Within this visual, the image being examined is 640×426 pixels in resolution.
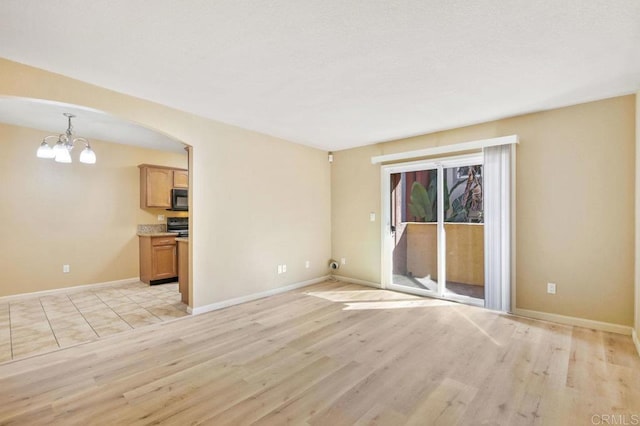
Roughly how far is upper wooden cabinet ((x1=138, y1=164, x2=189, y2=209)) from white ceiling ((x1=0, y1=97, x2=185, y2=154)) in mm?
524

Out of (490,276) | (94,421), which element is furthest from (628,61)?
(94,421)

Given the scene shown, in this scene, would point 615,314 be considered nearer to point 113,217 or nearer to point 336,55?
point 336,55

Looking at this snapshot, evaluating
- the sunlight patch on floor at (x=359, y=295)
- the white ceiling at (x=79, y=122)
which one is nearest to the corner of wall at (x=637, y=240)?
the sunlight patch on floor at (x=359, y=295)

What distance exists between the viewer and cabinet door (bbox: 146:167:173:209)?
5.59 metres

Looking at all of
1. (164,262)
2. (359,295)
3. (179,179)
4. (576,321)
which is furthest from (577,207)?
(179,179)

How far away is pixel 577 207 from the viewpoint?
3.38 m

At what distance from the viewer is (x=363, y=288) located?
16.9 ft

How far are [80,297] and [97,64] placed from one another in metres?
3.78

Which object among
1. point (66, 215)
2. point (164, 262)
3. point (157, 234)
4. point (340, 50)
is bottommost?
point (164, 262)

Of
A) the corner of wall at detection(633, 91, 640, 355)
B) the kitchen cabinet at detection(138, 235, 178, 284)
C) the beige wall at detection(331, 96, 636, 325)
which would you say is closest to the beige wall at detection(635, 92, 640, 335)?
the corner of wall at detection(633, 91, 640, 355)

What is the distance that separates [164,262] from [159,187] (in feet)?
4.79

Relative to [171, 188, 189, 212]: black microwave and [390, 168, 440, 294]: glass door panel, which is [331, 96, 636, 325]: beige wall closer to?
[390, 168, 440, 294]: glass door panel

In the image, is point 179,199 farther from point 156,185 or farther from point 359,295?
point 359,295

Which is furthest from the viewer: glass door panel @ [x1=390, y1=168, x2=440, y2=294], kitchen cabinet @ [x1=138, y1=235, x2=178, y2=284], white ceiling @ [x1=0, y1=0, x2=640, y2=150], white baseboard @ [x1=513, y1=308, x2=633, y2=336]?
kitchen cabinet @ [x1=138, y1=235, x2=178, y2=284]
